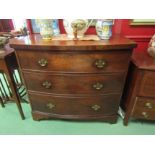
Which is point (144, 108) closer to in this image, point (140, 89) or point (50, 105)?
point (140, 89)

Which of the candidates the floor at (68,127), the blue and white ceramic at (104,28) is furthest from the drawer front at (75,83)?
the floor at (68,127)

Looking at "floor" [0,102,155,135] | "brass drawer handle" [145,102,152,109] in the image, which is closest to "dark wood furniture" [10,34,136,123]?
"floor" [0,102,155,135]

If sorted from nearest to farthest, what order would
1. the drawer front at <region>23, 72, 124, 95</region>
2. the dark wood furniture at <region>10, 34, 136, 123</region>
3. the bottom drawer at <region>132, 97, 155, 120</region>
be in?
1. the dark wood furniture at <region>10, 34, 136, 123</region>
2. the drawer front at <region>23, 72, 124, 95</region>
3. the bottom drawer at <region>132, 97, 155, 120</region>

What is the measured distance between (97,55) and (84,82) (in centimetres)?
28

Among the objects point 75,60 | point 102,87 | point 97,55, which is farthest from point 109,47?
point 102,87

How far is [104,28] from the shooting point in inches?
44.3

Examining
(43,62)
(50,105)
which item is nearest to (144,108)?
(50,105)

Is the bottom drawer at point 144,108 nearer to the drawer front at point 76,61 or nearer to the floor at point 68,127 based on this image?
the floor at point 68,127

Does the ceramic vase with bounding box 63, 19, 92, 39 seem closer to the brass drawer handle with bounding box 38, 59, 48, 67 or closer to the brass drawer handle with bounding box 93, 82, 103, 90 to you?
the brass drawer handle with bounding box 38, 59, 48, 67

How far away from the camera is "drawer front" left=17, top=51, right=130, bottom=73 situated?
105 cm

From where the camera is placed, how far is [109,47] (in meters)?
1.00

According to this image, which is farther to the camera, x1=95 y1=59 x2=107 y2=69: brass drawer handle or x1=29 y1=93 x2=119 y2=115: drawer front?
x1=29 y1=93 x2=119 y2=115: drawer front

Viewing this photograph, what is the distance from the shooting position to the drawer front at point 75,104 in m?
1.31
